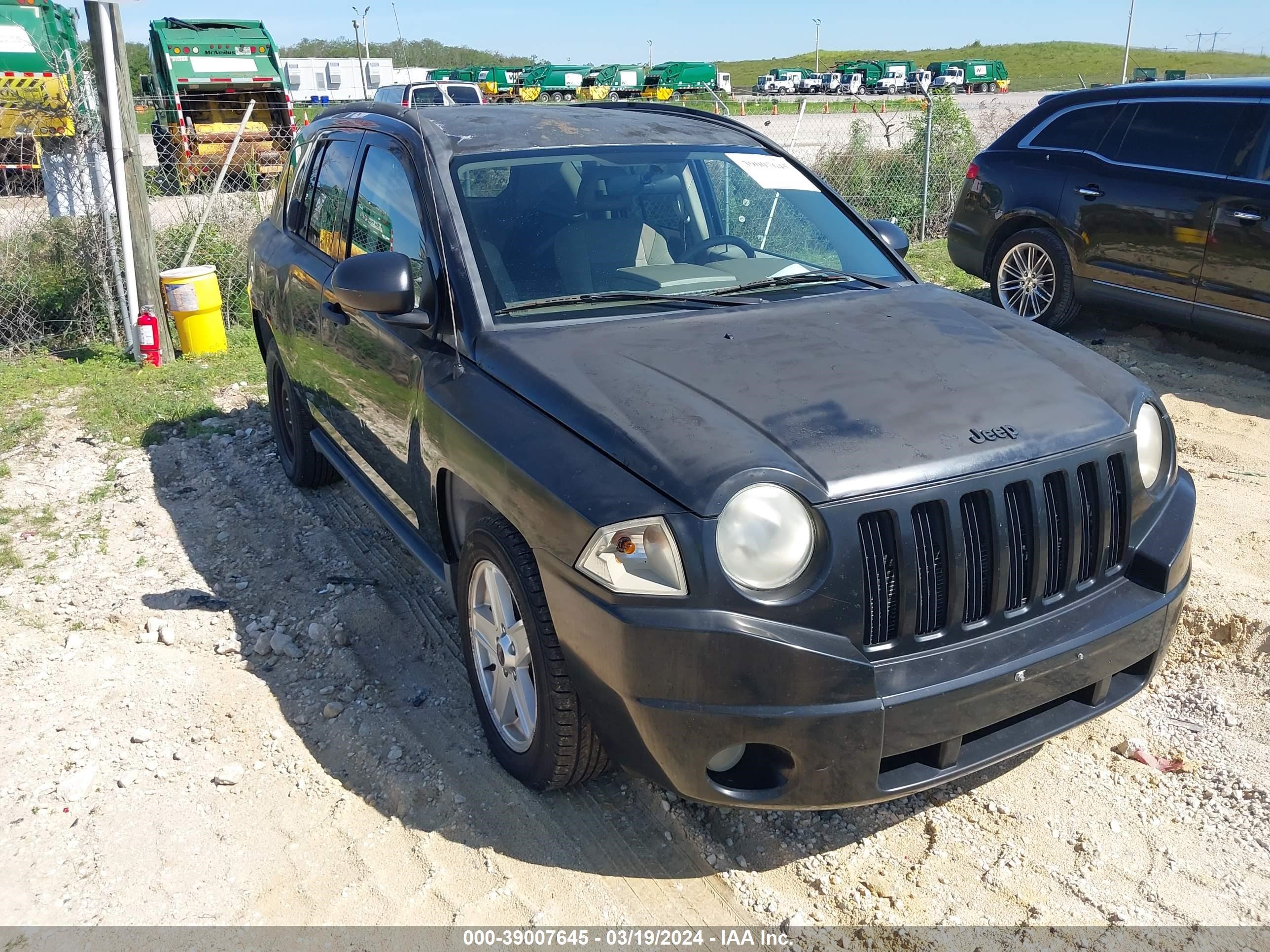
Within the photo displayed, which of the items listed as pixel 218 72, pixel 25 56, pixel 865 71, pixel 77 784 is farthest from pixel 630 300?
pixel 865 71

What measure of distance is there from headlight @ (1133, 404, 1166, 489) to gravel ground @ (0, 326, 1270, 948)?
93cm

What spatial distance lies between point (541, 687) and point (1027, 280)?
6.71m

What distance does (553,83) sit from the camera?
157 feet

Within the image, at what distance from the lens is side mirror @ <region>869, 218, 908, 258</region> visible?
166 inches

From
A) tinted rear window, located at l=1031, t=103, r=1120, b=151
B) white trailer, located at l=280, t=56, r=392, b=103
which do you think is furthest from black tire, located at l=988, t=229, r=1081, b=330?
white trailer, located at l=280, t=56, r=392, b=103

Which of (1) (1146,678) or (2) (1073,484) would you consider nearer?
(2) (1073,484)

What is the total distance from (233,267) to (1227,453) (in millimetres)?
8063

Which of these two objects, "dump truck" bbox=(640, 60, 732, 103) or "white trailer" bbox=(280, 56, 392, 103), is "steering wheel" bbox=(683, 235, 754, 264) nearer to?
"white trailer" bbox=(280, 56, 392, 103)

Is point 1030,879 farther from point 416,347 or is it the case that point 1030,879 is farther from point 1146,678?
point 416,347

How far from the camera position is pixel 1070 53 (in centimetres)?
10144

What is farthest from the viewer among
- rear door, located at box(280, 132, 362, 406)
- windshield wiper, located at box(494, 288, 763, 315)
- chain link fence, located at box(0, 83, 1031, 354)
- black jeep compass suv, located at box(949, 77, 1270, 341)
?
chain link fence, located at box(0, 83, 1031, 354)

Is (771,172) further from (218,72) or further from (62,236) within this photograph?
(218,72)

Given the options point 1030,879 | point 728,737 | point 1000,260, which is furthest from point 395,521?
point 1000,260

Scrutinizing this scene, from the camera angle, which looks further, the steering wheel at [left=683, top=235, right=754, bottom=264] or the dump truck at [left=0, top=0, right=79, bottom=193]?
→ the dump truck at [left=0, top=0, right=79, bottom=193]
